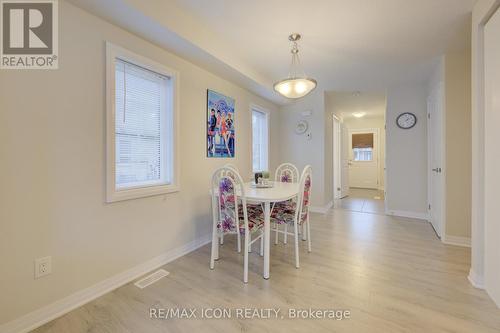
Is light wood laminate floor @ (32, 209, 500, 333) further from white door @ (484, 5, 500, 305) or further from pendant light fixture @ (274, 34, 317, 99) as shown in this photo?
pendant light fixture @ (274, 34, 317, 99)

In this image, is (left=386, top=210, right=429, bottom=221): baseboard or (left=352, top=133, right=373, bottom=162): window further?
(left=352, top=133, right=373, bottom=162): window

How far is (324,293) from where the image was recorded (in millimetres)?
1799

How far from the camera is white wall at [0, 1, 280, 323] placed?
1390mm

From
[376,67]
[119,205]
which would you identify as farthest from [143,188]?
[376,67]

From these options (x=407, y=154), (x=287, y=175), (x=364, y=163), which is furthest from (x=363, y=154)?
(x=287, y=175)

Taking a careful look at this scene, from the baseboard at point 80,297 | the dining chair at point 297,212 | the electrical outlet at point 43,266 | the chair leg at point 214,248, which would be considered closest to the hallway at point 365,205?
the dining chair at point 297,212

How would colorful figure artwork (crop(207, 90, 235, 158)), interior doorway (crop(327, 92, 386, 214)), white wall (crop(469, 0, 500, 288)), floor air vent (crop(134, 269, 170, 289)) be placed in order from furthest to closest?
interior doorway (crop(327, 92, 386, 214)), colorful figure artwork (crop(207, 90, 235, 158)), floor air vent (crop(134, 269, 170, 289)), white wall (crop(469, 0, 500, 288))

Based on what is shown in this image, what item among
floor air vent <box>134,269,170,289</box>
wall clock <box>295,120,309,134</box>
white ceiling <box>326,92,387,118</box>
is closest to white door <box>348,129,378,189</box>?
white ceiling <box>326,92,387,118</box>

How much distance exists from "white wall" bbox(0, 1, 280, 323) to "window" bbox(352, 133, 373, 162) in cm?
735

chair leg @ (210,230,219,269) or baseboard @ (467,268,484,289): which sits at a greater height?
chair leg @ (210,230,219,269)

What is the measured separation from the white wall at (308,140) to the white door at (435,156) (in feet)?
5.51

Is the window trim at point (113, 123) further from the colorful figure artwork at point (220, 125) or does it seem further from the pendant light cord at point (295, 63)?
the pendant light cord at point (295, 63)

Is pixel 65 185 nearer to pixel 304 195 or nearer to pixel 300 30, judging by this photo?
pixel 304 195

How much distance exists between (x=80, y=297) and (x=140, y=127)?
4.79 ft
